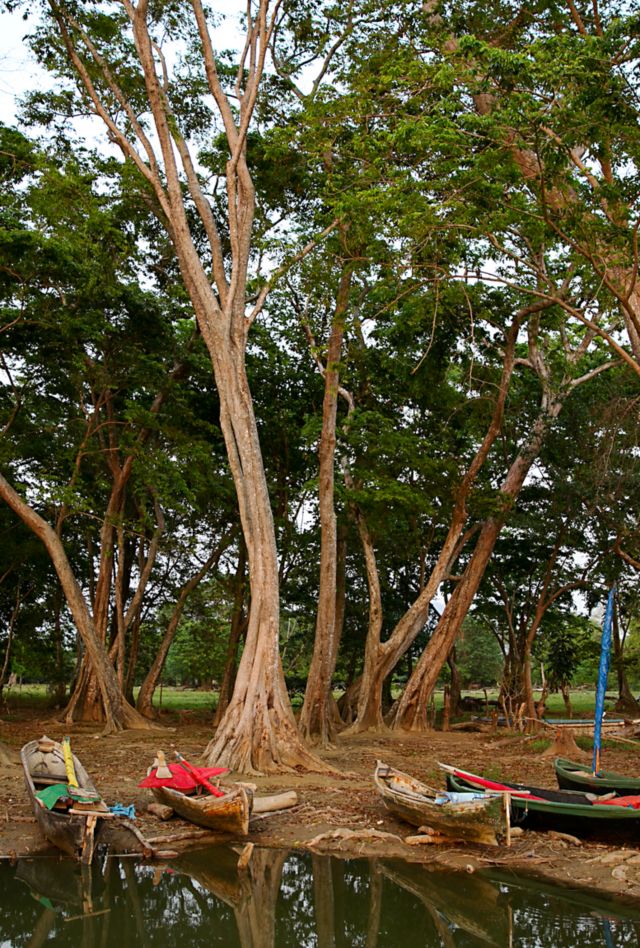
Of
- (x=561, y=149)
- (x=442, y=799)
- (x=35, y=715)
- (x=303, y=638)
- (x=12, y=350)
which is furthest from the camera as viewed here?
(x=303, y=638)

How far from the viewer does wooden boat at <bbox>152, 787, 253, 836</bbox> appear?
8.31m

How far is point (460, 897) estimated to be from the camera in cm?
698

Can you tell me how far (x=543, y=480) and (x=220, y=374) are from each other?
10456mm

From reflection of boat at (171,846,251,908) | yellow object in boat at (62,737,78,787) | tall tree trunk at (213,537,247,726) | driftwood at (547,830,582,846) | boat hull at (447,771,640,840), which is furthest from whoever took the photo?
tall tree trunk at (213,537,247,726)

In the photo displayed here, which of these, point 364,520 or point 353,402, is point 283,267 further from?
point 364,520

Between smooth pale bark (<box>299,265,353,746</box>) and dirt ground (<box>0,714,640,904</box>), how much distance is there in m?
0.55

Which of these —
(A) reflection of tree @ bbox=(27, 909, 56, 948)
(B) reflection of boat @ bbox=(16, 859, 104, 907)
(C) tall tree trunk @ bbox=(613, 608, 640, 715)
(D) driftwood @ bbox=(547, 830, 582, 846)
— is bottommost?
(A) reflection of tree @ bbox=(27, 909, 56, 948)

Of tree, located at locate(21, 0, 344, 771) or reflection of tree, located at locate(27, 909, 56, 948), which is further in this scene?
tree, located at locate(21, 0, 344, 771)

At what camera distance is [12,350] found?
16438 millimetres

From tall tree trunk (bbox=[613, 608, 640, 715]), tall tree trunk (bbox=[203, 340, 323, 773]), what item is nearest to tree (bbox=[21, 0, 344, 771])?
tall tree trunk (bbox=[203, 340, 323, 773])

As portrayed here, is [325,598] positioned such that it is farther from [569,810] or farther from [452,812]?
[569,810]

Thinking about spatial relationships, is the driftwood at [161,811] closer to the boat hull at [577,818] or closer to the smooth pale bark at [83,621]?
the boat hull at [577,818]

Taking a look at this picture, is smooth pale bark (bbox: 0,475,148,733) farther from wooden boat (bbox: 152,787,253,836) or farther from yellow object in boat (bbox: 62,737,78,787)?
wooden boat (bbox: 152,787,253,836)

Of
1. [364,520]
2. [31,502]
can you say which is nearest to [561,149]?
[364,520]
